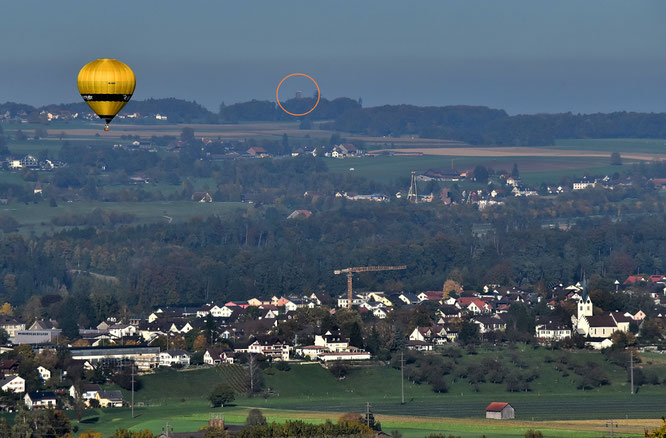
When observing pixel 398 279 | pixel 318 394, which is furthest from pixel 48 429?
pixel 398 279

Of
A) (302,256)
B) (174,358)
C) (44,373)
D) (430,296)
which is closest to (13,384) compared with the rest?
(44,373)

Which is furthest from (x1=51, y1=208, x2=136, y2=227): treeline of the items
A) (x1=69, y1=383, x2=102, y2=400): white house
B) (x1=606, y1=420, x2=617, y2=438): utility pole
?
(x1=606, y1=420, x2=617, y2=438): utility pole

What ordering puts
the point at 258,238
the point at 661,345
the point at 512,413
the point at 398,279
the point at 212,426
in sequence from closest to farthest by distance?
the point at 212,426 → the point at 512,413 → the point at 661,345 → the point at 398,279 → the point at 258,238

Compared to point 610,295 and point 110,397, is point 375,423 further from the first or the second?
point 610,295

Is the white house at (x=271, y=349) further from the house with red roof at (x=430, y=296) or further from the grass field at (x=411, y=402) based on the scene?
the house with red roof at (x=430, y=296)

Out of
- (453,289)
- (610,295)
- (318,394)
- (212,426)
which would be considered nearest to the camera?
(212,426)

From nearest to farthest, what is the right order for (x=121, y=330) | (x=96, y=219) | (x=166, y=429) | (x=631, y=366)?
1. (x=166, y=429)
2. (x=631, y=366)
3. (x=121, y=330)
4. (x=96, y=219)

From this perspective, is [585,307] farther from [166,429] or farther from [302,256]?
[302,256]
